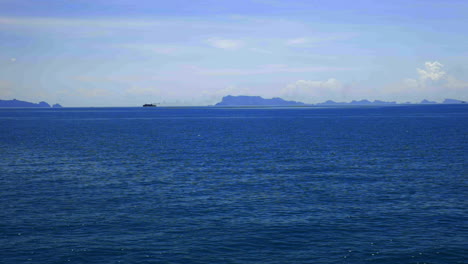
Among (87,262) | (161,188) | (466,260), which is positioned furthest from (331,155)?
(87,262)

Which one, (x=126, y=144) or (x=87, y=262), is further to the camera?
(x=126, y=144)

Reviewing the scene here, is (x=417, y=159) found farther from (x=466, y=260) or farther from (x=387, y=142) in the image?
(x=466, y=260)

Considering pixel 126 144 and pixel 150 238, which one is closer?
pixel 150 238

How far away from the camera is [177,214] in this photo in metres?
45.2

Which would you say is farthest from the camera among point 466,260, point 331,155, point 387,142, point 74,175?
point 387,142

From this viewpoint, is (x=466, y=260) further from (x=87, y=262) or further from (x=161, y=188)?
(x=161, y=188)

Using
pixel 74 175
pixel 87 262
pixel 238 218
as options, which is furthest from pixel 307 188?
pixel 74 175

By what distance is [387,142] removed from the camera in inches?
4513

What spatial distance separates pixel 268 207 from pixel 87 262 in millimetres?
21246

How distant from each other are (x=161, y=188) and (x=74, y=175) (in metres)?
18.9

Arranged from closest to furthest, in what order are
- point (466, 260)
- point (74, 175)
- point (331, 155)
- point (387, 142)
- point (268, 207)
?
point (466, 260)
point (268, 207)
point (74, 175)
point (331, 155)
point (387, 142)

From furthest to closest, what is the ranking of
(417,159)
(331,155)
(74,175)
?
(331,155), (417,159), (74,175)

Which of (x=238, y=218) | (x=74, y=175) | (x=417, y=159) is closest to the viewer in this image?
(x=238, y=218)

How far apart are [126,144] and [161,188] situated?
6239cm
